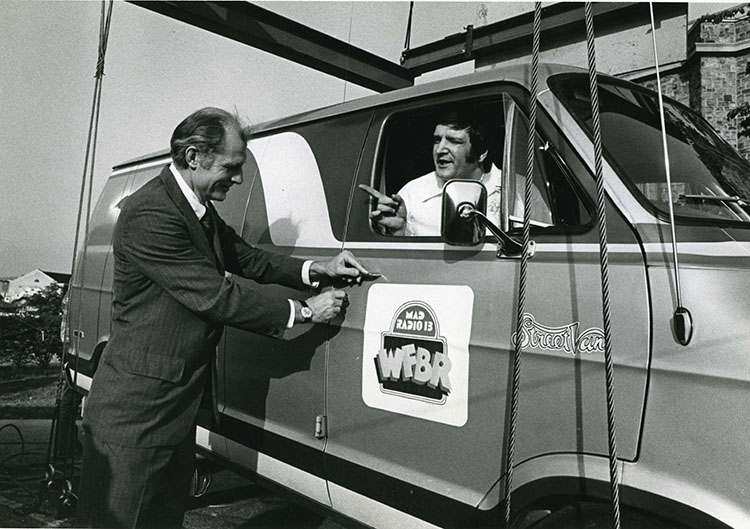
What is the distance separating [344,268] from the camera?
2568mm

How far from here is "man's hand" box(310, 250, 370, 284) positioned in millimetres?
2545

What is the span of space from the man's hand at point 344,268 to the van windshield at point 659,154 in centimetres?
102

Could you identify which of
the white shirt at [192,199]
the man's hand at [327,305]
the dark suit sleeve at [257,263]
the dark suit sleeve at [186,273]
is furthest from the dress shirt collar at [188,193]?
the man's hand at [327,305]

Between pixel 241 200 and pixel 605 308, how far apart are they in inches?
91.0

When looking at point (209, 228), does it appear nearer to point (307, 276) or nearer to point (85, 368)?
point (307, 276)

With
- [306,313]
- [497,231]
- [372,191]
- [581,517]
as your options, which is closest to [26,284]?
[306,313]

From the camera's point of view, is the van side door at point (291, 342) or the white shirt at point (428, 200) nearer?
the white shirt at point (428, 200)

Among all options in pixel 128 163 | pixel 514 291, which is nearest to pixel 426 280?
pixel 514 291

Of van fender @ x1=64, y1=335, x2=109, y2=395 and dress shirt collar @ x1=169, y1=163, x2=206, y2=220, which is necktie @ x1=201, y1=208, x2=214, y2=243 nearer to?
dress shirt collar @ x1=169, y1=163, x2=206, y2=220

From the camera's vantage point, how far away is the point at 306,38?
4.40m

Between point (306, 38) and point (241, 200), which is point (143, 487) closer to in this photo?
point (241, 200)

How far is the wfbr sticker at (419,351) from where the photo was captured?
2.16m

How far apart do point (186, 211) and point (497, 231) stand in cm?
128

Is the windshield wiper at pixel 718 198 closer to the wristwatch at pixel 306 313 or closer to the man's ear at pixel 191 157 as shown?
the wristwatch at pixel 306 313
